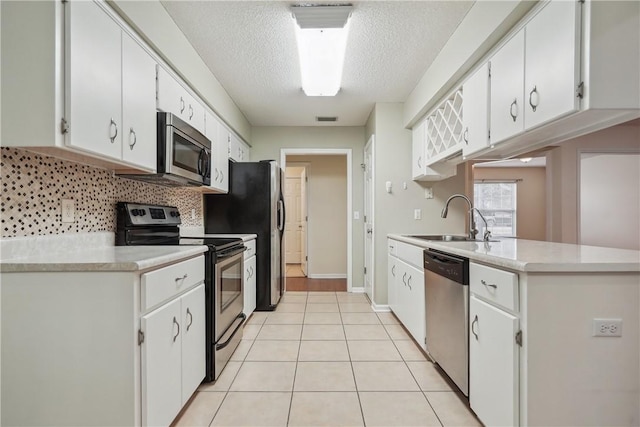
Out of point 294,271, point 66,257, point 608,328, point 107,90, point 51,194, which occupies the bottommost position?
point 294,271

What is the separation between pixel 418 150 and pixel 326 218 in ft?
8.93

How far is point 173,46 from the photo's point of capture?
7.45ft

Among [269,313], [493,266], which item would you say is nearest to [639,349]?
[493,266]

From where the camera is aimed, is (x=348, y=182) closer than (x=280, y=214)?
No

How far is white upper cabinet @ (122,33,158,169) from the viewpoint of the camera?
1742mm

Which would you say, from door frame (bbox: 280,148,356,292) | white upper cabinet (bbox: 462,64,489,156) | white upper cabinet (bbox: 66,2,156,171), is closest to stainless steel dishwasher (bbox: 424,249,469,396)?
white upper cabinet (bbox: 462,64,489,156)

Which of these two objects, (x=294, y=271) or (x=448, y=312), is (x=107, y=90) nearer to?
(x=448, y=312)

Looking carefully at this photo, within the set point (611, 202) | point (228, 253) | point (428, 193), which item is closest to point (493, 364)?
point (228, 253)

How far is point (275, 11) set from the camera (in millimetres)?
2195

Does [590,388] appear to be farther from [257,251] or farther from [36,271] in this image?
[257,251]

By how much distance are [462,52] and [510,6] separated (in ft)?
1.90

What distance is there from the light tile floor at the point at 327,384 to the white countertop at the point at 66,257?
919 mm

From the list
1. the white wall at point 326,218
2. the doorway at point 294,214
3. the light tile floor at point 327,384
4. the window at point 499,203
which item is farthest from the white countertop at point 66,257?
the window at point 499,203

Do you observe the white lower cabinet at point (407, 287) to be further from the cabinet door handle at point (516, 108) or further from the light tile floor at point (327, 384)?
the cabinet door handle at point (516, 108)
